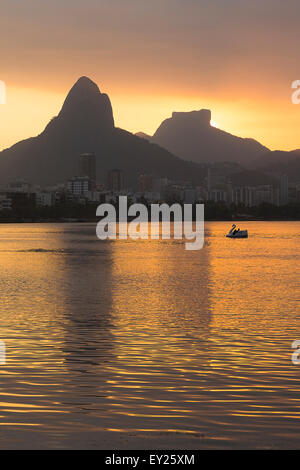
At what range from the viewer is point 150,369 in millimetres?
21047

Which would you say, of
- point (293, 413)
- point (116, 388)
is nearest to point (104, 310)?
point (116, 388)

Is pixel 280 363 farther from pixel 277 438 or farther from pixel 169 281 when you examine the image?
pixel 169 281

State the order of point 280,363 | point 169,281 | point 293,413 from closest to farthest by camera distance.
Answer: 1. point 293,413
2. point 280,363
3. point 169,281

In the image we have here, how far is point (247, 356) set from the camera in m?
23.1

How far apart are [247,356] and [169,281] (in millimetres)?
33198

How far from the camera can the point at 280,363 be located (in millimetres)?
21938

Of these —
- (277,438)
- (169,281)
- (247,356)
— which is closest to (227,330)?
(247,356)

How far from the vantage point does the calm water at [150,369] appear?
581 inches

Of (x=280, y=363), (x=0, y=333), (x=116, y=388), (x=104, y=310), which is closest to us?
(x=116, y=388)

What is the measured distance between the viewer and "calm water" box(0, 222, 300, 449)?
48.4 ft

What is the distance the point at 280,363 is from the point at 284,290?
26.5m

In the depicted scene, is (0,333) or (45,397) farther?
(0,333)

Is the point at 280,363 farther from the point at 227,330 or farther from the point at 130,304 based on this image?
the point at 130,304
